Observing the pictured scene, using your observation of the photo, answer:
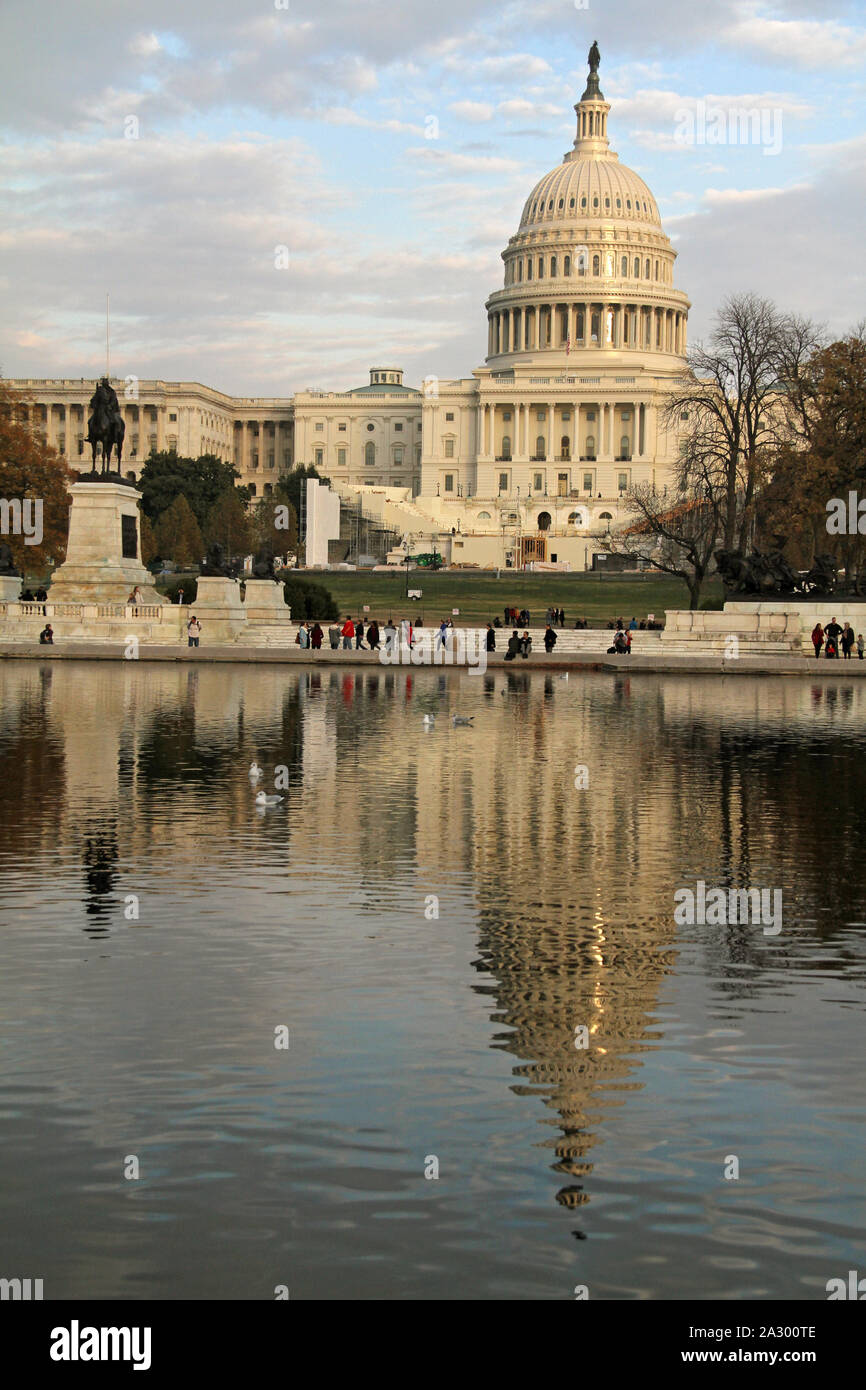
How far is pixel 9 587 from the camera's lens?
55.8m

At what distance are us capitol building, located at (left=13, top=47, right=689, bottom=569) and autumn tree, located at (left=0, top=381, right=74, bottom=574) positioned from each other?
269ft

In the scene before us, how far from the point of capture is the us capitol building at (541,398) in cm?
16400

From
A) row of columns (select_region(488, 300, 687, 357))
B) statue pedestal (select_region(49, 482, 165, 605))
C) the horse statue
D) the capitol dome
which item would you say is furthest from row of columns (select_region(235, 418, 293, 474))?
statue pedestal (select_region(49, 482, 165, 605))

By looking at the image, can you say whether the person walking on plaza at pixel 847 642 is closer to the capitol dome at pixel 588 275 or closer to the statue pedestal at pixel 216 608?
the statue pedestal at pixel 216 608

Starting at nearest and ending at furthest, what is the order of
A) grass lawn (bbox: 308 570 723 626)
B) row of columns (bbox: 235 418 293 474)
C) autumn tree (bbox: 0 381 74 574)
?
autumn tree (bbox: 0 381 74 574)
grass lawn (bbox: 308 570 723 626)
row of columns (bbox: 235 418 293 474)

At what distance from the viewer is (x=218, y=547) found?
2135 inches

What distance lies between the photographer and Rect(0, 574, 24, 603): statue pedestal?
2174 inches

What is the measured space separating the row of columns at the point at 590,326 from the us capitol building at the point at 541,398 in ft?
0.47

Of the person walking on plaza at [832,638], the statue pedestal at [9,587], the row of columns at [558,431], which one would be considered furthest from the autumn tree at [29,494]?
the row of columns at [558,431]

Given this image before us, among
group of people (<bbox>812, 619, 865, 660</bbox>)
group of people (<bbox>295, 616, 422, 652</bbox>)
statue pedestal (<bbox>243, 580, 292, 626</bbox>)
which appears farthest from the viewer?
statue pedestal (<bbox>243, 580, 292, 626</bbox>)

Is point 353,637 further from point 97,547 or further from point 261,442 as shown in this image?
point 261,442

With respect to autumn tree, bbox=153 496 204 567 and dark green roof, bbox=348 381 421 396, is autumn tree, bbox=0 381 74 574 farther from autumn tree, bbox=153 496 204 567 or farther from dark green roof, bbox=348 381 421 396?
dark green roof, bbox=348 381 421 396

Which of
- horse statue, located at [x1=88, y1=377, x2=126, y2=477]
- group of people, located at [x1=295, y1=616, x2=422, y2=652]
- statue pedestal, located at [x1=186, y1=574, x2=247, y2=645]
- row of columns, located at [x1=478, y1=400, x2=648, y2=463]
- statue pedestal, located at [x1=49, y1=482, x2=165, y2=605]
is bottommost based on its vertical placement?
group of people, located at [x1=295, y1=616, x2=422, y2=652]
